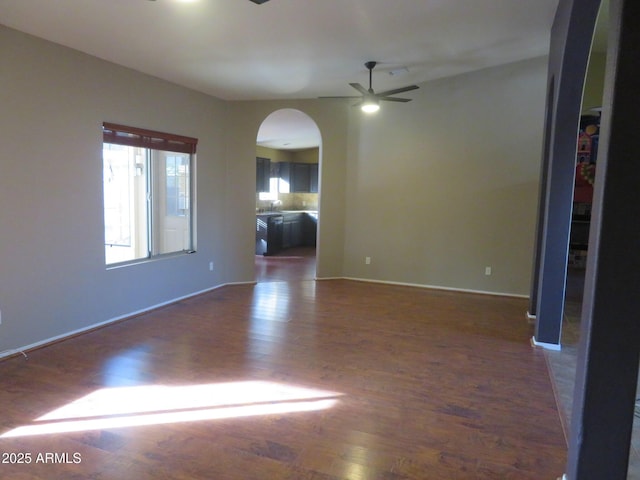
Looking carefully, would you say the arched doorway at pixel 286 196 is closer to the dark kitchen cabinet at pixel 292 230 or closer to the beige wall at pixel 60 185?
the dark kitchen cabinet at pixel 292 230

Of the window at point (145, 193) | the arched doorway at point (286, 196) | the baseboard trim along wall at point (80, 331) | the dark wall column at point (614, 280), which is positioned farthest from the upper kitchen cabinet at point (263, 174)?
the dark wall column at point (614, 280)

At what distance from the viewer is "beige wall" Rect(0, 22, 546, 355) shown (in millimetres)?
3523

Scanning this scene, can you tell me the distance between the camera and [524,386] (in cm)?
310

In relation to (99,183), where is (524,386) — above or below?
below

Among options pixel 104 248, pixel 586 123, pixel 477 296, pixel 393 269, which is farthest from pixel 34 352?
pixel 586 123

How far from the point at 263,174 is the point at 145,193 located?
16.2ft

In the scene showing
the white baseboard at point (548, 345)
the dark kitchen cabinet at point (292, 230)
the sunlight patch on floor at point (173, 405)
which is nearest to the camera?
the sunlight patch on floor at point (173, 405)

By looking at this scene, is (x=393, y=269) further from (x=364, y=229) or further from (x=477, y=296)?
(x=477, y=296)

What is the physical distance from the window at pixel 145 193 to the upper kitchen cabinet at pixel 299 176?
17.9ft

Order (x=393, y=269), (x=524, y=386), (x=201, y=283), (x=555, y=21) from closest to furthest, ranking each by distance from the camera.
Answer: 1. (x=524, y=386)
2. (x=555, y=21)
3. (x=201, y=283)
4. (x=393, y=269)

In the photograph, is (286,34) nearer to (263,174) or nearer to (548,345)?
(548,345)

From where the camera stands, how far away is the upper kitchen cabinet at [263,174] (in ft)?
31.2

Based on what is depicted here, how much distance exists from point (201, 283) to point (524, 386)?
4110 millimetres

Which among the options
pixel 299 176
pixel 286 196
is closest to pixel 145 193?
pixel 299 176
